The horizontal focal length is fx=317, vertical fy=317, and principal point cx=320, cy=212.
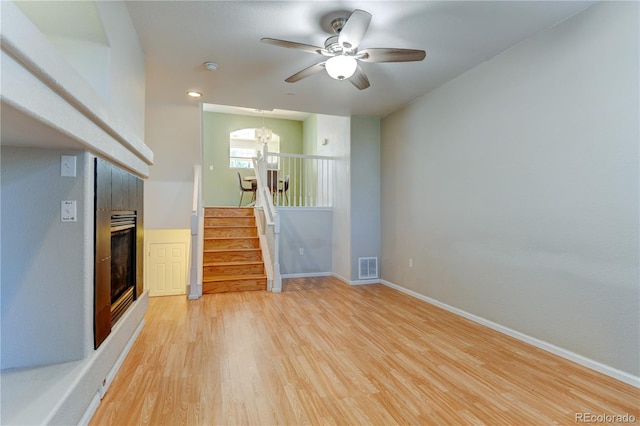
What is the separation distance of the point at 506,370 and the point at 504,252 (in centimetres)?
113

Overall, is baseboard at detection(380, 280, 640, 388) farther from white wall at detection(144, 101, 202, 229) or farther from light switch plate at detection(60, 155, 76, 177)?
white wall at detection(144, 101, 202, 229)

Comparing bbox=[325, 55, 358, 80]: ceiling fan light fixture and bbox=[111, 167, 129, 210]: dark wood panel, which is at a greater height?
bbox=[325, 55, 358, 80]: ceiling fan light fixture

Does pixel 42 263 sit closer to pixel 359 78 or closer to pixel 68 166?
pixel 68 166

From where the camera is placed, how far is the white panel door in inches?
231

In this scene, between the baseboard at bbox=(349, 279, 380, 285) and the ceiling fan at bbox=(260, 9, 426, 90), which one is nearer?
the ceiling fan at bbox=(260, 9, 426, 90)

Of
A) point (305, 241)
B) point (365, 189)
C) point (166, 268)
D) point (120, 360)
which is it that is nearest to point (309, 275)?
point (305, 241)

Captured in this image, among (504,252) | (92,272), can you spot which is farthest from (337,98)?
(92,272)

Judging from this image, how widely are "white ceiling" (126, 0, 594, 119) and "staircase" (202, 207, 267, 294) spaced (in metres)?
2.31

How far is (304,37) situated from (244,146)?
240 inches

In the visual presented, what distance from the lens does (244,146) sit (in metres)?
8.54

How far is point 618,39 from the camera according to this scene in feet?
7.16

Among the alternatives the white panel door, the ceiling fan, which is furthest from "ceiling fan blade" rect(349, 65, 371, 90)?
the white panel door

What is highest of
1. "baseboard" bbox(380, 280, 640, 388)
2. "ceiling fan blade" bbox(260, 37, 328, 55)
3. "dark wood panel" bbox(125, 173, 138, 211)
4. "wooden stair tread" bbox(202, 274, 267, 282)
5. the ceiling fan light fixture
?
"ceiling fan blade" bbox(260, 37, 328, 55)

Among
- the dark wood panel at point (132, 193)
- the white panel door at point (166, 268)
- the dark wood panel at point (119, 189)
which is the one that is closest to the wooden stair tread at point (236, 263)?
the white panel door at point (166, 268)
